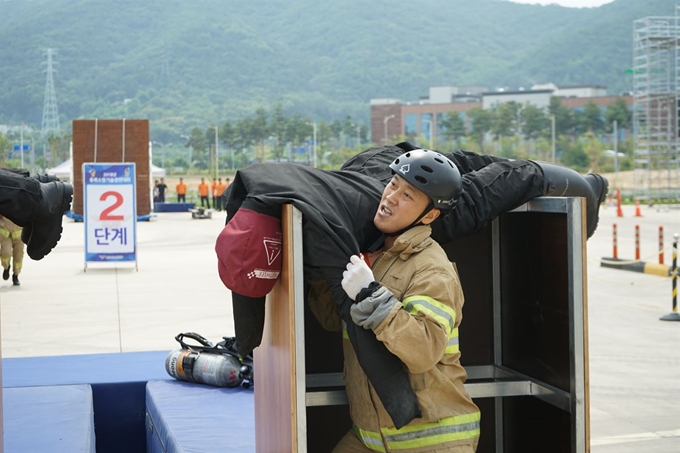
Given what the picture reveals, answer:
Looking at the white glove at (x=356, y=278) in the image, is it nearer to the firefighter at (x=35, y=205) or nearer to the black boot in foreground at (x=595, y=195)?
the black boot in foreground at (x=595, y=195)

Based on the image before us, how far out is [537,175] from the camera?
14.0 ft

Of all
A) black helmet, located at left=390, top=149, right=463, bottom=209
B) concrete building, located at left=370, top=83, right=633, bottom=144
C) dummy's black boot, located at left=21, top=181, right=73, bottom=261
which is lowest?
dummy's black boot, located at left=21, top=181, right=73, bottom=261

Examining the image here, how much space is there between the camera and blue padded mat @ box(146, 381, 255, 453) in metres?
5.75

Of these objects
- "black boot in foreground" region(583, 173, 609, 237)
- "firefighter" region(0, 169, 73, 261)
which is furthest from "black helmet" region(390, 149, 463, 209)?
"firefighter" region(0, 169, 73, 261)

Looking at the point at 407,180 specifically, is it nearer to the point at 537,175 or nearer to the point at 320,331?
the point at 537,175

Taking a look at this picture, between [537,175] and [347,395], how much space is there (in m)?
1.30

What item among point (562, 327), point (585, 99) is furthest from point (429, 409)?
point (585, 99)

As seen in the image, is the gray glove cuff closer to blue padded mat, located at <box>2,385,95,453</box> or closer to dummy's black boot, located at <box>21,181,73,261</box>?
dummy's black boot, located at <box>21,181,73,261</box>

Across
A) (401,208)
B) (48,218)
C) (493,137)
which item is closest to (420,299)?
(401,208)

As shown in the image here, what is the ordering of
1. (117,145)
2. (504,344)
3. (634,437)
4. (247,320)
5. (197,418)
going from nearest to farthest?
(247,320) → (504,344) → (197,418) → (634,437) → (117,145)

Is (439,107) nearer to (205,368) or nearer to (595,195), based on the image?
(205,368)

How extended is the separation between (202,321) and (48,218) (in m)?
9.09

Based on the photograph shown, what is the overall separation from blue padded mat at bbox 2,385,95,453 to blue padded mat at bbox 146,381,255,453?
456 millimetres

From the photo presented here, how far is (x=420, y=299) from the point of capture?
3.50 metres
